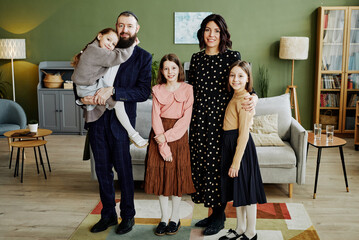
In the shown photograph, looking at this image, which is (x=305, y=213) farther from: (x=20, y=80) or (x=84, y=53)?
(x=20, y=80)

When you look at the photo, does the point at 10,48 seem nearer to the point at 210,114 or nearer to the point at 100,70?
the point at 100,70

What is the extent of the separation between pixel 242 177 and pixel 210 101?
0.58 meters

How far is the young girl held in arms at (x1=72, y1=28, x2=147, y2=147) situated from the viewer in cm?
275

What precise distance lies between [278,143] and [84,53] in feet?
7.08

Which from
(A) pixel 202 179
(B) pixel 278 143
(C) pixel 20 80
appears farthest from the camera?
(C) pixel 20 80

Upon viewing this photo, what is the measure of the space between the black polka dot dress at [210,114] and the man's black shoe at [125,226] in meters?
0.65

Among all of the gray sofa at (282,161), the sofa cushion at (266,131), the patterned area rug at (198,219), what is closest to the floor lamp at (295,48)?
the sofa cushion at (266,131)

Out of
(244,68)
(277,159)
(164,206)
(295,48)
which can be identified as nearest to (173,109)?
(244,68)

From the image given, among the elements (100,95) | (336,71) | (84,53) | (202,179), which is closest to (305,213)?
(202,179)

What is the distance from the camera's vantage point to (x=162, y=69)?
2883 millimetres

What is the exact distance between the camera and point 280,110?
14.1 ft

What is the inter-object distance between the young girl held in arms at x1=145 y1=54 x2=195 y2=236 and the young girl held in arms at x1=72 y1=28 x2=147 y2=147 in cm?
17

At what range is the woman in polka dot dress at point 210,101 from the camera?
2809mm

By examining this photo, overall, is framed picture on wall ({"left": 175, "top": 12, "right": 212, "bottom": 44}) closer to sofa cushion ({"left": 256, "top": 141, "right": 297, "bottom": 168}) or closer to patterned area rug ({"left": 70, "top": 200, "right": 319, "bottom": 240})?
sofa cushion ({"left": 256, "top": 141, "right": 297, "bottom": 168})
